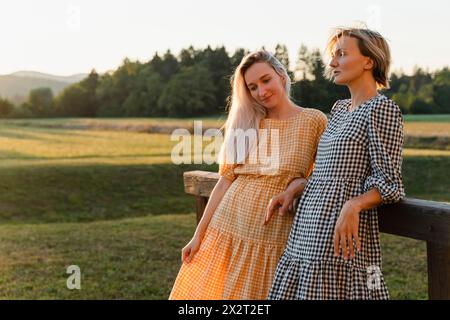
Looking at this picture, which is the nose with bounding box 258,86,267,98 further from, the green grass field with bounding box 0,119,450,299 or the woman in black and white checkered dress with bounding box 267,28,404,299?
the green grass field with bounding box 0,119,450,299

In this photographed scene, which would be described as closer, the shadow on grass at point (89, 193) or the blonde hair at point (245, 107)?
the blonde hair at point (245, 107)

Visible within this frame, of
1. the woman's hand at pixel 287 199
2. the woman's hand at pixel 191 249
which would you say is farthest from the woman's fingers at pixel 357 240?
the woman's hand at pixel 191 249

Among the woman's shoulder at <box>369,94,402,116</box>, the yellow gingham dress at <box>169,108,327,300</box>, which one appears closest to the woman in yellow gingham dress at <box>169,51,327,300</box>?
the yellow gingham dress at <box>169,108,327,300</box>

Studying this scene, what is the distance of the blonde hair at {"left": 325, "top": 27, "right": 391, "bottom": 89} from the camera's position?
86.9 inches

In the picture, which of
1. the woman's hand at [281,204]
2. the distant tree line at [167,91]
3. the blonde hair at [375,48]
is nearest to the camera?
the blonde hair at [375,48]

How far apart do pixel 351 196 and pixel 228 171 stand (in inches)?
29.0

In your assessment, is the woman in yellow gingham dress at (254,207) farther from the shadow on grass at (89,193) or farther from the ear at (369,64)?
the shadow on grass at (89,193)

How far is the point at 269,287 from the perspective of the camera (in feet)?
8.27

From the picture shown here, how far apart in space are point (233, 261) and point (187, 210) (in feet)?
35.3

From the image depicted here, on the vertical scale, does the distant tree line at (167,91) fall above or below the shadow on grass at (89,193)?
above

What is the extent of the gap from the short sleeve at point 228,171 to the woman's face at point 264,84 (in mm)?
311

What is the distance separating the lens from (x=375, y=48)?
7.22 feet

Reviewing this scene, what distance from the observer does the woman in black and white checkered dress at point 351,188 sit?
2.08m

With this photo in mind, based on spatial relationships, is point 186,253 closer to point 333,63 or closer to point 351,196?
point 351,196
